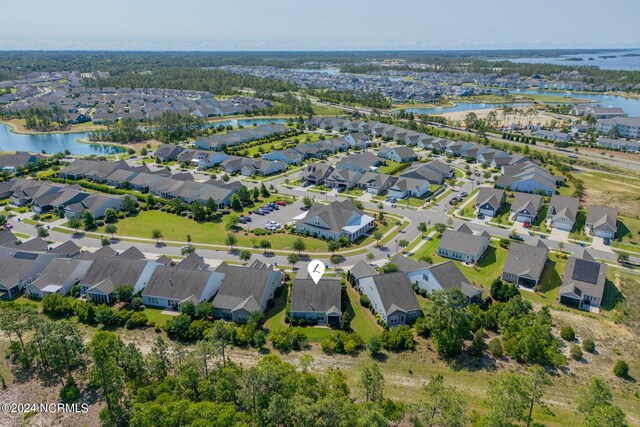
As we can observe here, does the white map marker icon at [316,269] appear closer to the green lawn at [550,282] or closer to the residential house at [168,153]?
Answer: the green lawn at [550,282]

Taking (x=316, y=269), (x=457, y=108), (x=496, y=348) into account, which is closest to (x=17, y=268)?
(x=316, y=269)

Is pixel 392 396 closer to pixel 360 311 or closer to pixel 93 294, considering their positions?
pixel 360 311

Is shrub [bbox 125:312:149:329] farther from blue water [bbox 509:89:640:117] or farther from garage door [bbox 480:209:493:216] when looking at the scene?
blue water [bbox 509:89:640:117]

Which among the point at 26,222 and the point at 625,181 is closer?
the point at 26,222

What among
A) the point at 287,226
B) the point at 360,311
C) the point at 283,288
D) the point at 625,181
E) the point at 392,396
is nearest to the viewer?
the point at 392,396

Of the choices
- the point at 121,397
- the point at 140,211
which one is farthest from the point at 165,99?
the point at 121,397

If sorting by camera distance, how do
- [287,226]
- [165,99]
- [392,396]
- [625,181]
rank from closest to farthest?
[392,396] < [287,226] < [625,181] < [165,99]

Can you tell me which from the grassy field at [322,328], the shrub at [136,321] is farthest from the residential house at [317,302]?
the shrub at [136,321]

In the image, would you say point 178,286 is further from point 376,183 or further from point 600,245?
point 600,245
